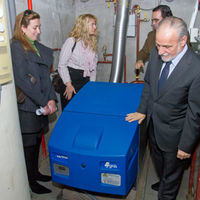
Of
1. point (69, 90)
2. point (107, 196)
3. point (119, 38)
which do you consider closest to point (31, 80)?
point (69, 90)

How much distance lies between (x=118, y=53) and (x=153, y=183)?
55.2 inches

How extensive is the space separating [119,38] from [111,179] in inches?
66.4

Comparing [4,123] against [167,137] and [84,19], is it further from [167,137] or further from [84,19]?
[84,19]

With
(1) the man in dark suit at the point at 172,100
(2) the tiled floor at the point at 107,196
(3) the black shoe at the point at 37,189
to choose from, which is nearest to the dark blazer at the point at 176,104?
(1) the man in dark suit at the point at 172,100

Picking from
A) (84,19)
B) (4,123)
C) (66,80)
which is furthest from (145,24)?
(4,123)

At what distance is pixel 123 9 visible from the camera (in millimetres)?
2469

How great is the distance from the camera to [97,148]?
1.29 m

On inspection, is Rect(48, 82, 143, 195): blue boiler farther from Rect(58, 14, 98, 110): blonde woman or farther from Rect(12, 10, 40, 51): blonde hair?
Rect(58, 14, 98, 110): blonde woman

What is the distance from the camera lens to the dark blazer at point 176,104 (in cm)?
116

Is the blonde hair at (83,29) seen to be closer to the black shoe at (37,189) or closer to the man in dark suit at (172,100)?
the man in dark suit at (172,100)

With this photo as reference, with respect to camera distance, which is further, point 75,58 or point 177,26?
point 75,58

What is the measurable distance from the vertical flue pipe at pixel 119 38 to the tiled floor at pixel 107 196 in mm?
988

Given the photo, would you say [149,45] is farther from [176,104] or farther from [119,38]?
[176,104]

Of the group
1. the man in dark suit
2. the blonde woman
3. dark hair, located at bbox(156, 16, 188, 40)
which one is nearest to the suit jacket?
the blonde woman
